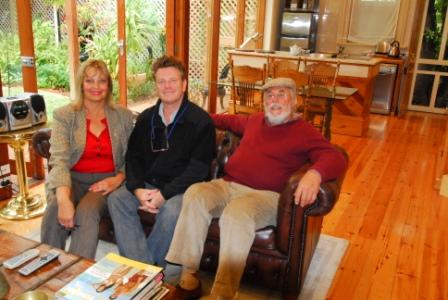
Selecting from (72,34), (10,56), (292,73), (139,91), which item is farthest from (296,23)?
(10,56)

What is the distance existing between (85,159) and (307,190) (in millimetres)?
1168

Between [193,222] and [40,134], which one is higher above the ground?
[40,134]

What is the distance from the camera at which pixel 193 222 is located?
1.87 metres

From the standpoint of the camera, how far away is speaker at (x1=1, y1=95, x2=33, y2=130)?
2.56 meters

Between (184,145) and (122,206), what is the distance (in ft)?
1.41

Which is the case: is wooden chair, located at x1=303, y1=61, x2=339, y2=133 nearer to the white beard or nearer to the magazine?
the white beard

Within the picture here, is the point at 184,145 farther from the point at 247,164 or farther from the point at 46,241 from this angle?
the point at 46,241

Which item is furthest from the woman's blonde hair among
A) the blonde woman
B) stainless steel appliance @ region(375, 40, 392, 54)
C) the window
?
the window

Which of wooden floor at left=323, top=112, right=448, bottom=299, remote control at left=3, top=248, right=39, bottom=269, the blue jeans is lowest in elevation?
wooden floor at left=323, top=112, right=448, bottom=299

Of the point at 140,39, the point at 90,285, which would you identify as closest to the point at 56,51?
the point at 140,39

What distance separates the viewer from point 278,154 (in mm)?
2039

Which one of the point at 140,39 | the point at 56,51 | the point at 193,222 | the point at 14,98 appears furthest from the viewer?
the point at 56,51

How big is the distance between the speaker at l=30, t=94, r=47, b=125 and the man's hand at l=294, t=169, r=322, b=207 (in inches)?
73.7

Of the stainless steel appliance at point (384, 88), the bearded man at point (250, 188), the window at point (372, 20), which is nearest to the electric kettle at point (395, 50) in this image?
the stainless steel appliance at point (384, 88)
